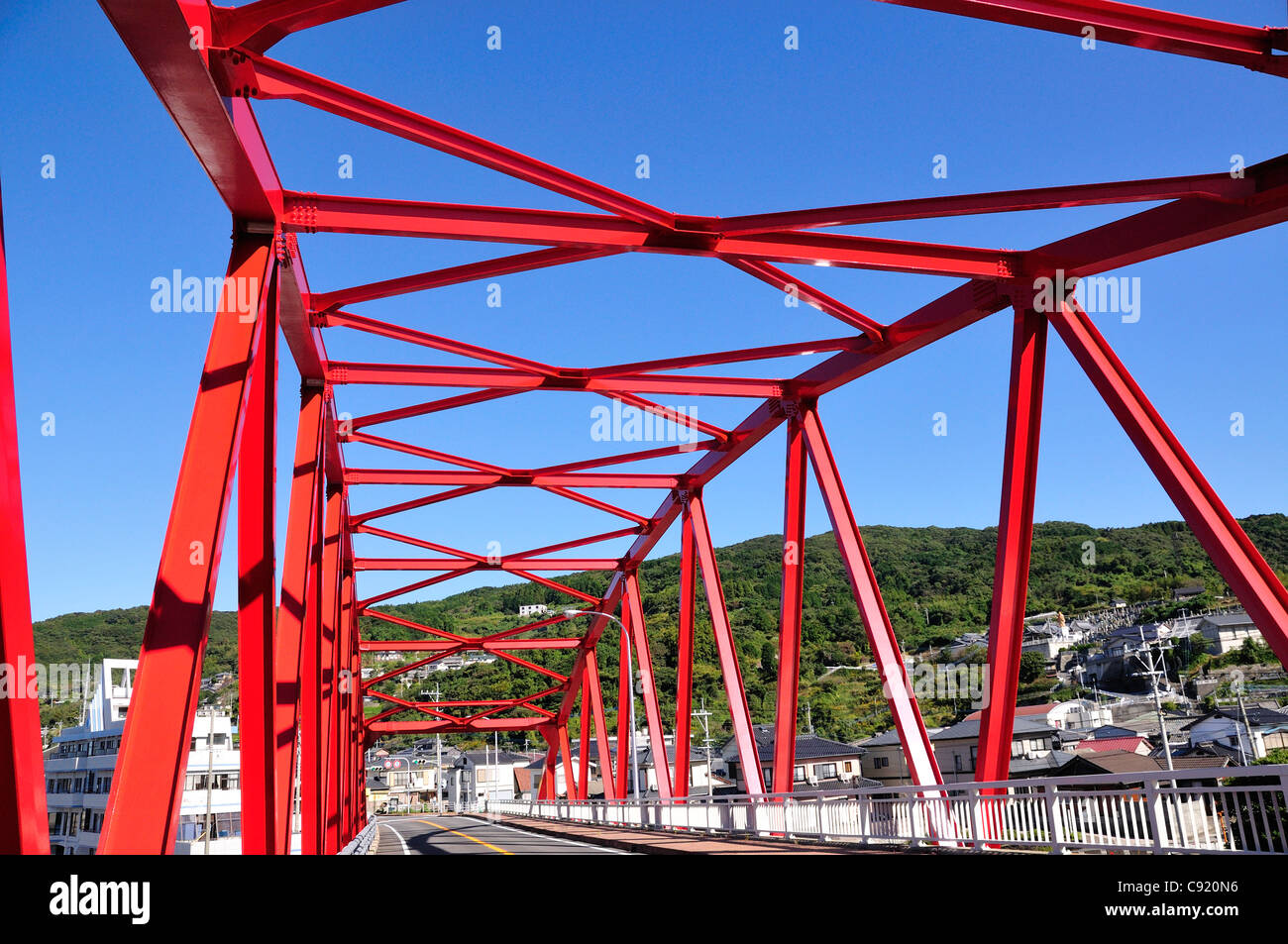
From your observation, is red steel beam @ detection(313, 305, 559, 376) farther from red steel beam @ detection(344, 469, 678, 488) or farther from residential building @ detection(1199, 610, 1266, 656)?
residential building @ detection(1199, 610, 1266, 656)

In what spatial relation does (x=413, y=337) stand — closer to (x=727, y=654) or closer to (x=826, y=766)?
(x=727, y=654)

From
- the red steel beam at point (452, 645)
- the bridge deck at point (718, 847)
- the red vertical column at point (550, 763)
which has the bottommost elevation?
the red vertical column at point (550, 763)

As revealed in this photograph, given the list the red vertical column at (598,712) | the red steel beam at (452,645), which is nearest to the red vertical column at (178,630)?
the red steel beam at (452,645)

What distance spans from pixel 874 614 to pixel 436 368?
8367mm

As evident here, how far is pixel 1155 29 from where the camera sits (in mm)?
8500

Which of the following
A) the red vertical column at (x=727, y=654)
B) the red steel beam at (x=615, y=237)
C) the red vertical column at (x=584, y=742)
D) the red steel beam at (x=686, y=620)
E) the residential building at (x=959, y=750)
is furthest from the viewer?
the red vertical column at (x=584, y=742)

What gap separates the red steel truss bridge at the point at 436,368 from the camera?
6.64 meters

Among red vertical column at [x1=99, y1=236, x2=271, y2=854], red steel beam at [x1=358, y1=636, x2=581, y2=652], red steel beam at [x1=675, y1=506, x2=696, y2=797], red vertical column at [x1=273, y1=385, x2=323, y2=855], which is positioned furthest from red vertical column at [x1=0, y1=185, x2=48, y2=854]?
red steel beam at [x1=358, y1=636, x2=581, y2=652]

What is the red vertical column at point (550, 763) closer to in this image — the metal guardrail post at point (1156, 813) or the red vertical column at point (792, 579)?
the red vertical column at point (792, 579)

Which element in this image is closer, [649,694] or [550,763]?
[649,694]

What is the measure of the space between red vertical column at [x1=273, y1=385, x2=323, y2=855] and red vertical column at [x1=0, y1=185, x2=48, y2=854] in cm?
684

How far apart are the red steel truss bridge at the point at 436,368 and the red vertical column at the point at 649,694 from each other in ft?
38.3

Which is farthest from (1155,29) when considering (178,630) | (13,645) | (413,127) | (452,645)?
(452,645)
